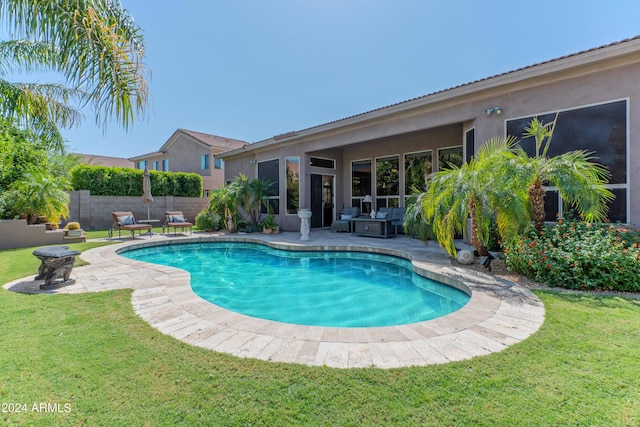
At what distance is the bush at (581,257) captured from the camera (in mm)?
4500

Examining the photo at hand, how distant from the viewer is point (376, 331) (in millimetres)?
3295

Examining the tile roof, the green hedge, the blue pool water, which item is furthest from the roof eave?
the tile roof

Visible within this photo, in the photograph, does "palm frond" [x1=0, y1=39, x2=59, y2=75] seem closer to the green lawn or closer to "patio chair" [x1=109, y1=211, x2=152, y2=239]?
the green lawn

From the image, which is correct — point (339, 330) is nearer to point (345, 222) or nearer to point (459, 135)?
point (345, 222)

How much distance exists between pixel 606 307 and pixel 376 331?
3.22 metres

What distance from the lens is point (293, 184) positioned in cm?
1352

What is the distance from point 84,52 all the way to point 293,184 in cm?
973

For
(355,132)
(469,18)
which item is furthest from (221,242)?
(469,18)

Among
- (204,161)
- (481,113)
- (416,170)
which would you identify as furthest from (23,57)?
(204,161)

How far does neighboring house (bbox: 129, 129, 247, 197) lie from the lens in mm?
22125

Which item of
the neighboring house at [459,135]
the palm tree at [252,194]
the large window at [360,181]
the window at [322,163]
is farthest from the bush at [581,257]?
the palm tree at [252,194]

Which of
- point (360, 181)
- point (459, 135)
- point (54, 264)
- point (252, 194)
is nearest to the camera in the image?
point (54, 264)

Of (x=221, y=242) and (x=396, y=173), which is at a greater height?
(x=396, y=173)

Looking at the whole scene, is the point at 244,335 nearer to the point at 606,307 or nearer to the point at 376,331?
the point at 376,331
